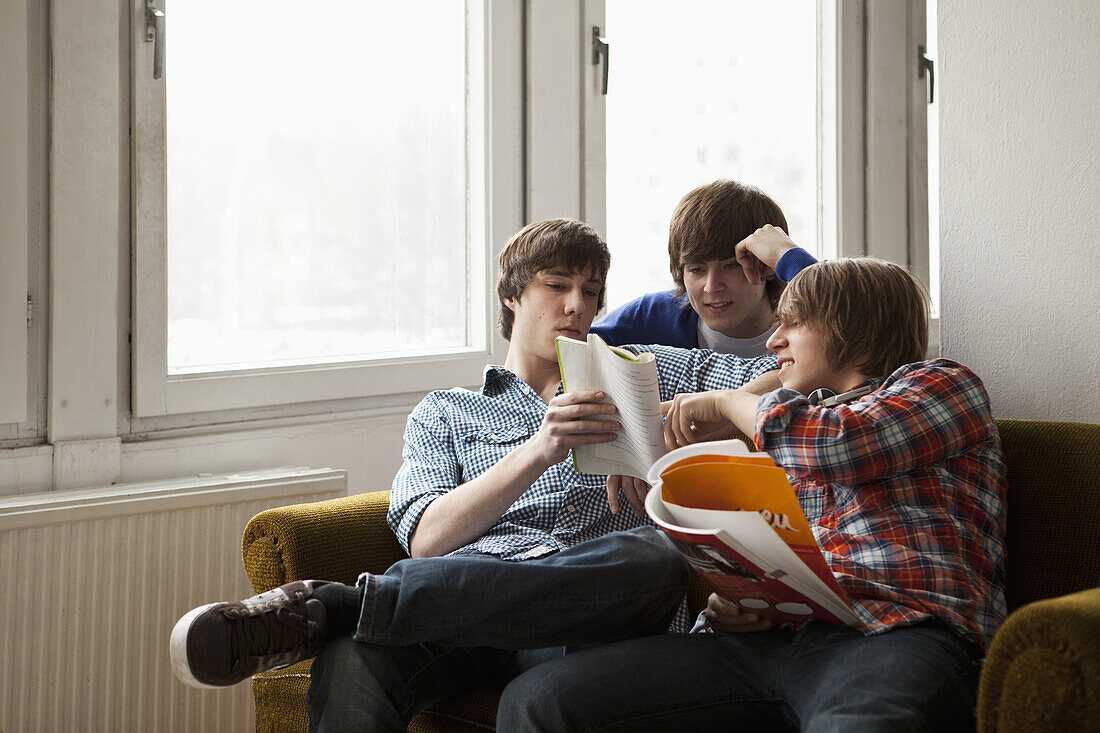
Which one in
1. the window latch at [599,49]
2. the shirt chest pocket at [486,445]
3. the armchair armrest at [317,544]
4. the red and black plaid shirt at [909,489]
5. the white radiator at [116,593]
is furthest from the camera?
the window latch at [599,49]

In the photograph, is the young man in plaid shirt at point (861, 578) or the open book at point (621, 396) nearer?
the young man in plaid shirt at point (861, 578)

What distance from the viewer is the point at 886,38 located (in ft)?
11.8

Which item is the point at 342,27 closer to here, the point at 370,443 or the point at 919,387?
the point at 370,443

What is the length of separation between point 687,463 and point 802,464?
17cm

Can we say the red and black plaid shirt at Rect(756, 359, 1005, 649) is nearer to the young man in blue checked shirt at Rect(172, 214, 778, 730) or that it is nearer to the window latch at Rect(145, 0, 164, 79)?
the young man in blue checked shirt at Rect(172, 214, 778, 730)

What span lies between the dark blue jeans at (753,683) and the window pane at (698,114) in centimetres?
184

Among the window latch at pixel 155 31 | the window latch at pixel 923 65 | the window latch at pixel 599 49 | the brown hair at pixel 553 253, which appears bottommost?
the brown hair at pixel 553 253

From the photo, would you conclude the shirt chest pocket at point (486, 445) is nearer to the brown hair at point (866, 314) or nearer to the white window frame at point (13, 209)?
the brown hair at point (866, 314)

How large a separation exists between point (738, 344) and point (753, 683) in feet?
2.94

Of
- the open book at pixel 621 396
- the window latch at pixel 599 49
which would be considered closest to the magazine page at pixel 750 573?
the open book at pixel 621 396

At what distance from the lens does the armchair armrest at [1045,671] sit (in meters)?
0.98

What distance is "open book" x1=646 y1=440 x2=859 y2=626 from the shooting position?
1.15 meters

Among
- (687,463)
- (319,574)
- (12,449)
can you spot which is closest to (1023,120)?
(687,463)

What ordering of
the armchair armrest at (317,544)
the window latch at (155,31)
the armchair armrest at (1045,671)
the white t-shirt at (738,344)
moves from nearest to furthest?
Result: the armchair armrest at (1045,671) → the armchair armrest at (317,544) → the white t-shirt at (738,344) → the window latch at (155,31)
